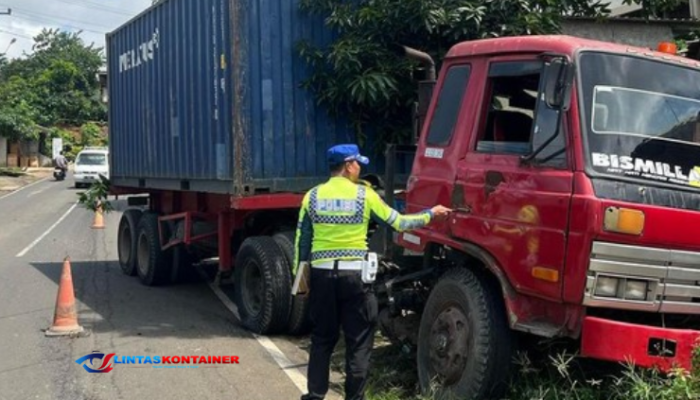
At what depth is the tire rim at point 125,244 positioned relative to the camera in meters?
11.7

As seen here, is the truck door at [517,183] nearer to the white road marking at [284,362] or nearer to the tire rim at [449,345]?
the tire rim at [449,345]

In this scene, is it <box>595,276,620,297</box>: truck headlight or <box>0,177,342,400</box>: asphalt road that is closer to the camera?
<box>595,276,620,297</box>: truck headlight

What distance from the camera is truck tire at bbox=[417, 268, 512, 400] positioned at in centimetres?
453

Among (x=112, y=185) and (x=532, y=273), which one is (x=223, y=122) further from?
(x=112, y=185)

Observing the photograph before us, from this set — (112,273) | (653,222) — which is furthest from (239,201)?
(112,273)

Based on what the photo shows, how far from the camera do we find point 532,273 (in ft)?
14.0

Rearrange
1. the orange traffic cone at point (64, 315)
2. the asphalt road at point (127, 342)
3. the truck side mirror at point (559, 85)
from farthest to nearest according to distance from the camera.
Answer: the orange traffic cone at point (64, 315)
the asphalt road at point (127, 342)
the truck side mirror at point (559, 85)

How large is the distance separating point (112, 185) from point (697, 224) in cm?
1050

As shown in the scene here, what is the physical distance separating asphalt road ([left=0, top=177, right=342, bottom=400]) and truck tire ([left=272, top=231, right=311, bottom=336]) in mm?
142

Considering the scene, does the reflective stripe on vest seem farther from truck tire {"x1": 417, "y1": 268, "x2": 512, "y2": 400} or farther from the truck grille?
the truck grille

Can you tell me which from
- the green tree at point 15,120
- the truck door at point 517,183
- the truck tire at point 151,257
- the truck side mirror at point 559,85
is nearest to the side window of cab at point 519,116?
the truck door at point 517,183

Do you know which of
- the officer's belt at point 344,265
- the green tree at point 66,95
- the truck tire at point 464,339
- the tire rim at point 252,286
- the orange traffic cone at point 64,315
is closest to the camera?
the truck tire at point 464,339

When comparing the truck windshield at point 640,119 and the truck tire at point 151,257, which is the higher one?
the truck windshield at point 640,119

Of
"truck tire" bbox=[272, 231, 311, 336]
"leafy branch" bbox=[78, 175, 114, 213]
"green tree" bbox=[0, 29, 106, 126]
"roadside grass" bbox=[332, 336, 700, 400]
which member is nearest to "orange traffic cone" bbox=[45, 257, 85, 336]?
"truck tire" bbox=[272, 231, 311, 336]
